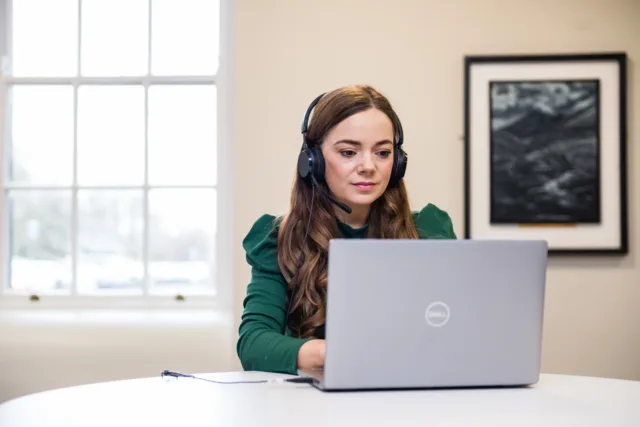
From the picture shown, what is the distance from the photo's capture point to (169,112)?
3.31 m

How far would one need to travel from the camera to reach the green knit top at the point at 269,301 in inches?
67.6

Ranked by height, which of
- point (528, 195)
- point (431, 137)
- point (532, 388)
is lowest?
point (532, 388)

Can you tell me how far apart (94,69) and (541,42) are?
1669mm

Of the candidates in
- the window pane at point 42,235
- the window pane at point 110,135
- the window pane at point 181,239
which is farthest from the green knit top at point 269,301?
the window pane at point 42,235

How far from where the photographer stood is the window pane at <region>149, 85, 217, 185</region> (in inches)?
130

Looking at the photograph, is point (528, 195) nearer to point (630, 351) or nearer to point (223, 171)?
point (630, 351)

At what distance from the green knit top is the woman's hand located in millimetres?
14

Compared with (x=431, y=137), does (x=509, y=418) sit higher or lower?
lower

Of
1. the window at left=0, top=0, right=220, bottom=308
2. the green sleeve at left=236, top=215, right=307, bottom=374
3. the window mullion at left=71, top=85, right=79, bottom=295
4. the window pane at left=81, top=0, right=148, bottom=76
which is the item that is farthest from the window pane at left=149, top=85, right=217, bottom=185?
the green sleeve at left=236, top=215, right=307, bottom=374

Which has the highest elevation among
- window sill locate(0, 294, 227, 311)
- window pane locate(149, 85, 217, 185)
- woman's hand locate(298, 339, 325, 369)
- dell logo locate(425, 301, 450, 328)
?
window pane locate(149, 85, 217, 185)

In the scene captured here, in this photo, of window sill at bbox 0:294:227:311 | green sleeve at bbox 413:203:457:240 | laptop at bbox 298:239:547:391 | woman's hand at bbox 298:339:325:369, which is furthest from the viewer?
window sill at bbox 0:294:227:311

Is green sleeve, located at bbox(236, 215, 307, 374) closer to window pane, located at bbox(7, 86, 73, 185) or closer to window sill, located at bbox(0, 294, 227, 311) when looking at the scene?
window sill, located at bbox(0, 294, 227, 311)

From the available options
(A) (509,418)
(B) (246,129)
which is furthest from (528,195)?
(A) (509,418)

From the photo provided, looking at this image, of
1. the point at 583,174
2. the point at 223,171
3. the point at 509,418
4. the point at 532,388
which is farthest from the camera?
the point at 223,171
